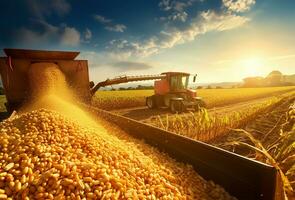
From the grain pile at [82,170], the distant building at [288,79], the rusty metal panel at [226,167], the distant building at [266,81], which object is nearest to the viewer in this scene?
the rusty metal panel at [226,167]

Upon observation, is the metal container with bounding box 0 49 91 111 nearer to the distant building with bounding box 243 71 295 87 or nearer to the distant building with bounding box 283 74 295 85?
the distant building with bounding box 243 71 295 87

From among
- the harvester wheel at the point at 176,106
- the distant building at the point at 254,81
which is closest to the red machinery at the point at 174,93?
the harvester wheel at the point at 176,106

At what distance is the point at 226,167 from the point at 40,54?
6768 mm

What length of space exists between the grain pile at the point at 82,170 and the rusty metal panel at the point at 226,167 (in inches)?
4.2

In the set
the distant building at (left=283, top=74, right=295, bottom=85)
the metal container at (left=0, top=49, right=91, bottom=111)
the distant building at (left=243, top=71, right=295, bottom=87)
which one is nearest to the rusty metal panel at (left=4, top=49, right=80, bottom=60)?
the metal container at (left=0, top=49, right=91, bottom=111)

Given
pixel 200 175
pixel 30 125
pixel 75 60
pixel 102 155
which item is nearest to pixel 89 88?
pixel 75 60

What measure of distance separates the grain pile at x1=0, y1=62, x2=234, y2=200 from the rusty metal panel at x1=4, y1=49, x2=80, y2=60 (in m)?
4.27

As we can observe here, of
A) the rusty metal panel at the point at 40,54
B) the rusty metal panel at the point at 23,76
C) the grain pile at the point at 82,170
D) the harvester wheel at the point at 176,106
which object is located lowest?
the harvester wheel at the point at 176,106

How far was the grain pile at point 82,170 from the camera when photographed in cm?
180

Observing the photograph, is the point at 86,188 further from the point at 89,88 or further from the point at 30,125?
the point at 89,88

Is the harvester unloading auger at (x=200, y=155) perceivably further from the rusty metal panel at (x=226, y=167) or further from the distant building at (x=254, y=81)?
the distant building at (x=254, y=81)

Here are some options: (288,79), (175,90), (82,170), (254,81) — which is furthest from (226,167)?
(288,79)

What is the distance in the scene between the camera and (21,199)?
1694 mm

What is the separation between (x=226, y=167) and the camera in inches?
78.8
